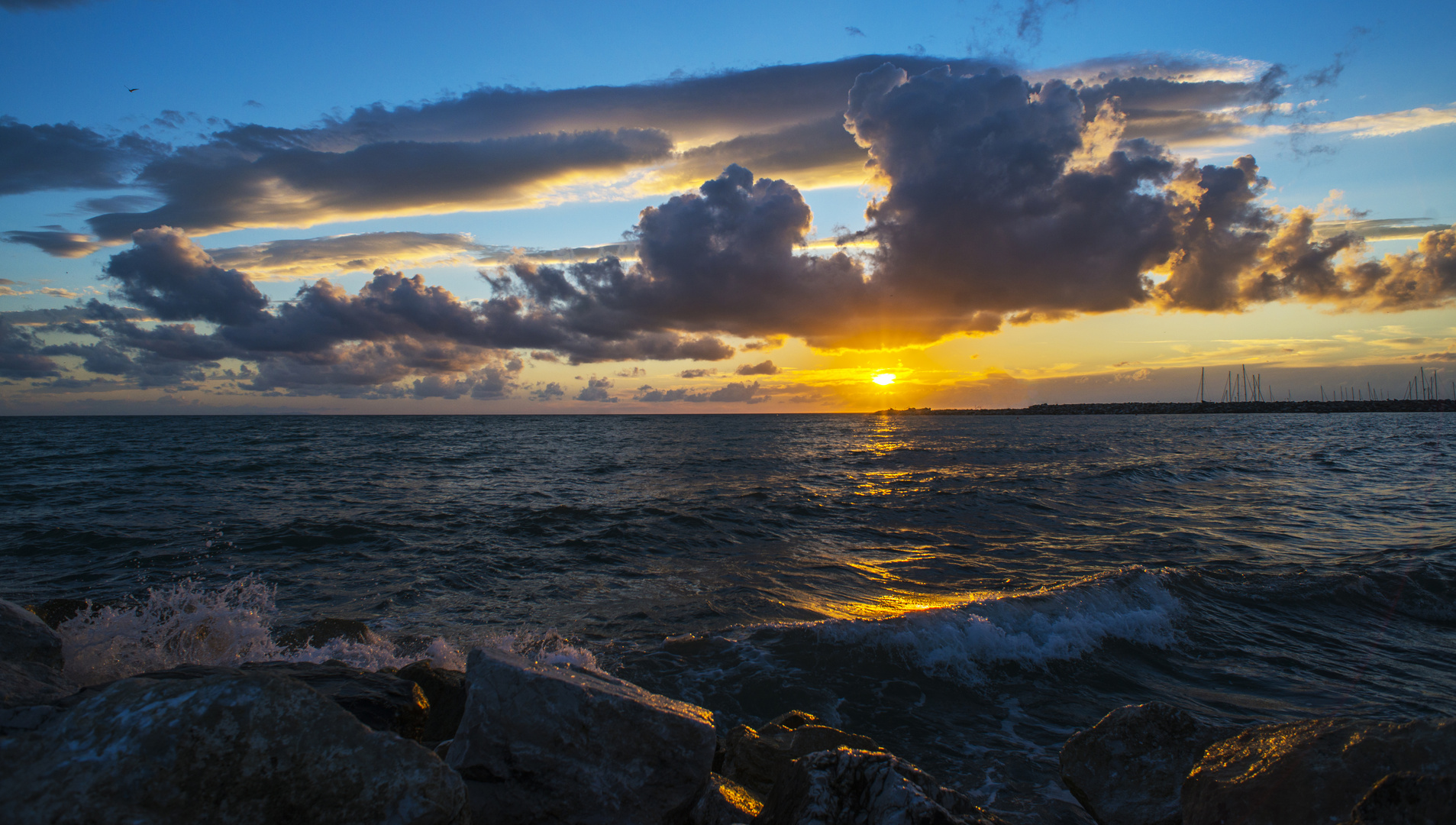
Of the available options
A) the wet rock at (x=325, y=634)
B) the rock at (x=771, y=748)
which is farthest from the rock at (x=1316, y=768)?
the wet rock at (x=325, y=634)

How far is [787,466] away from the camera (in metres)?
38.9

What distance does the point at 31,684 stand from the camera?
4691 mm

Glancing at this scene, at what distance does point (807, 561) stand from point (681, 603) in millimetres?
4299

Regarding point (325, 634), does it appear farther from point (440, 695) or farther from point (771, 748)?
point (771, 748)

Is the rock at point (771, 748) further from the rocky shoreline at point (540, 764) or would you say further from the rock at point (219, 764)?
the rock at point (219, 764)

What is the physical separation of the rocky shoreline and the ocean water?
173cm

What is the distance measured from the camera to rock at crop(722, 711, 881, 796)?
5.31m

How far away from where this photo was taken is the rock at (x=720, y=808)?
429 cm

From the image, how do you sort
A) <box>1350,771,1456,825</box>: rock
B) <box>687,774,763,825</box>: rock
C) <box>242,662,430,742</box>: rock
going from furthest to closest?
1. <box>242,662,430,742</box>: rock
2. <box>687,774,763,825</box>: rock
3. <box>1350,771,1456,825</box>: rock

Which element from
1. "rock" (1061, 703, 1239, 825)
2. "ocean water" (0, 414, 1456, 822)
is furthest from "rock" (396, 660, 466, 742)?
"rock" (1061, 703, 1239, 825)

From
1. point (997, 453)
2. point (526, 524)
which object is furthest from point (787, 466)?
point (526, 524)

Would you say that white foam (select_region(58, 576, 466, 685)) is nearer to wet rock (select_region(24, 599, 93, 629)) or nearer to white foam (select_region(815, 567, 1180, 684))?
wet rock (select_region(24, 599, 93, 629))

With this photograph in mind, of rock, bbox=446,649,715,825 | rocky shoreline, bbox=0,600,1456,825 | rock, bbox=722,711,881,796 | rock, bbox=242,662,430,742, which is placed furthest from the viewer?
rock, bbox=722,711,881,796

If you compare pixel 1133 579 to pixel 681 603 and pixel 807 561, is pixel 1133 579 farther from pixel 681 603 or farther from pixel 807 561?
pixel 681 603
